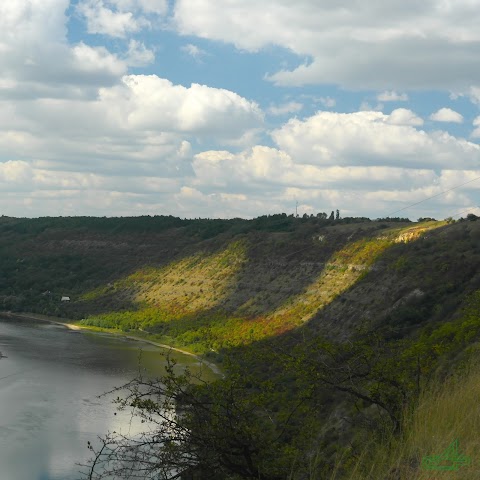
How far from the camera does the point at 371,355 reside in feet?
41.0

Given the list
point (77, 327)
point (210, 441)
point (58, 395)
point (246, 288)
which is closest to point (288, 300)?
point (246, 288)

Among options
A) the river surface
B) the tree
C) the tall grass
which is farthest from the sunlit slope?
the tall grass

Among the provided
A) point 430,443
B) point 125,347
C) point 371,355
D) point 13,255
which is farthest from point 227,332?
point 13,255

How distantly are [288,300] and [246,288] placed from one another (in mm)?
12561

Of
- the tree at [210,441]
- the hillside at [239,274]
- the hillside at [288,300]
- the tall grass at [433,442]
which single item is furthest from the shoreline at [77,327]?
the tall grass at [433,442]

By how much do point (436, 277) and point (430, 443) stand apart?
4456cm

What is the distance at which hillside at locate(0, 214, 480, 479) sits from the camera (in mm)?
12352

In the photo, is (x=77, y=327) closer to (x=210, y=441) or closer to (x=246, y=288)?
(x=246, y=288)

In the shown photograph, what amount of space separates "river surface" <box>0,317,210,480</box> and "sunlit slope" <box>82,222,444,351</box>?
6.96 m

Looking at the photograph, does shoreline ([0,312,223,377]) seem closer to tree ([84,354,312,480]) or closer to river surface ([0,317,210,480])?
river surface ([0,317,210,480])

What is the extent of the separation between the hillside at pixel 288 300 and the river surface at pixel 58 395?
5.73 meters

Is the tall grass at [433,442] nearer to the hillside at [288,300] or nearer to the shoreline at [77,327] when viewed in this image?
the hillside at [288,300]

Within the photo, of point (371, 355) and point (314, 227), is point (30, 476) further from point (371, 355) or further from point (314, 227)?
point (314, 227)

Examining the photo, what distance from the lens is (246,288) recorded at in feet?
287
